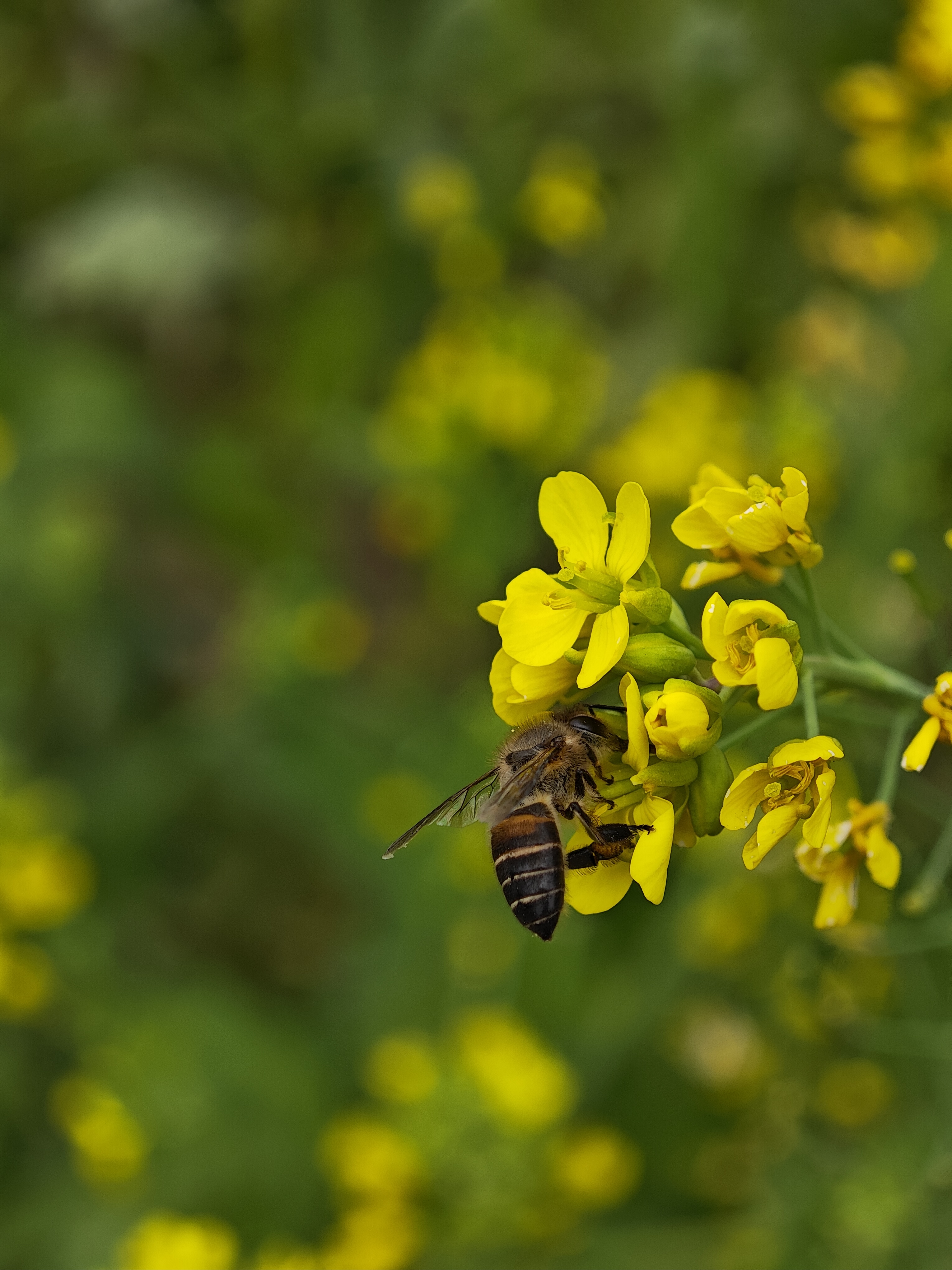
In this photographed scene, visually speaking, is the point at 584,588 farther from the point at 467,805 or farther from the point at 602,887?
the point at 467,805

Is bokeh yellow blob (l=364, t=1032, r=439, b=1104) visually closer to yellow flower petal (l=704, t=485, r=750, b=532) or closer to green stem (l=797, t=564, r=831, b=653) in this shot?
green stem (l=797, t=564, r=831, b=653)

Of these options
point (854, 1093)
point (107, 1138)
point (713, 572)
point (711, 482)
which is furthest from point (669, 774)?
point (107, 1138)

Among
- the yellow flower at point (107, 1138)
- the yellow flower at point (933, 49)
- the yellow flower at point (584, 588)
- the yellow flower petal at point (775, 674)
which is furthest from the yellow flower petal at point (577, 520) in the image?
the yellow flower at point (107, 1138)

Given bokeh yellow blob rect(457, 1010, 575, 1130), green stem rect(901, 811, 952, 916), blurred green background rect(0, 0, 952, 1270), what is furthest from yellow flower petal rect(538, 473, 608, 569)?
bokeh yellow blob rect(457, 1010, 575, 1130)

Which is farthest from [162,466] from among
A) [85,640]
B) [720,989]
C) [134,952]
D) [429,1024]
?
[720,989]

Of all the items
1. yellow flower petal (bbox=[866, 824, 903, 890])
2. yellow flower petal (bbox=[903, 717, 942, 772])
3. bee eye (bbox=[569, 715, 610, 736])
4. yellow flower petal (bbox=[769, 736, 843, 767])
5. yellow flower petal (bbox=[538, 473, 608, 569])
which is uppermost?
yellow flower petal (bbox=[538, 473, 608, 569])

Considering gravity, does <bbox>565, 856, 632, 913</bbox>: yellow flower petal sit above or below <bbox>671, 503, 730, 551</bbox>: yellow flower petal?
below

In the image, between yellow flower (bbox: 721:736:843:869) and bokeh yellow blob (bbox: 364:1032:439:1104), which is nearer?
yellow flower (bbox: 721:736:843:869)
